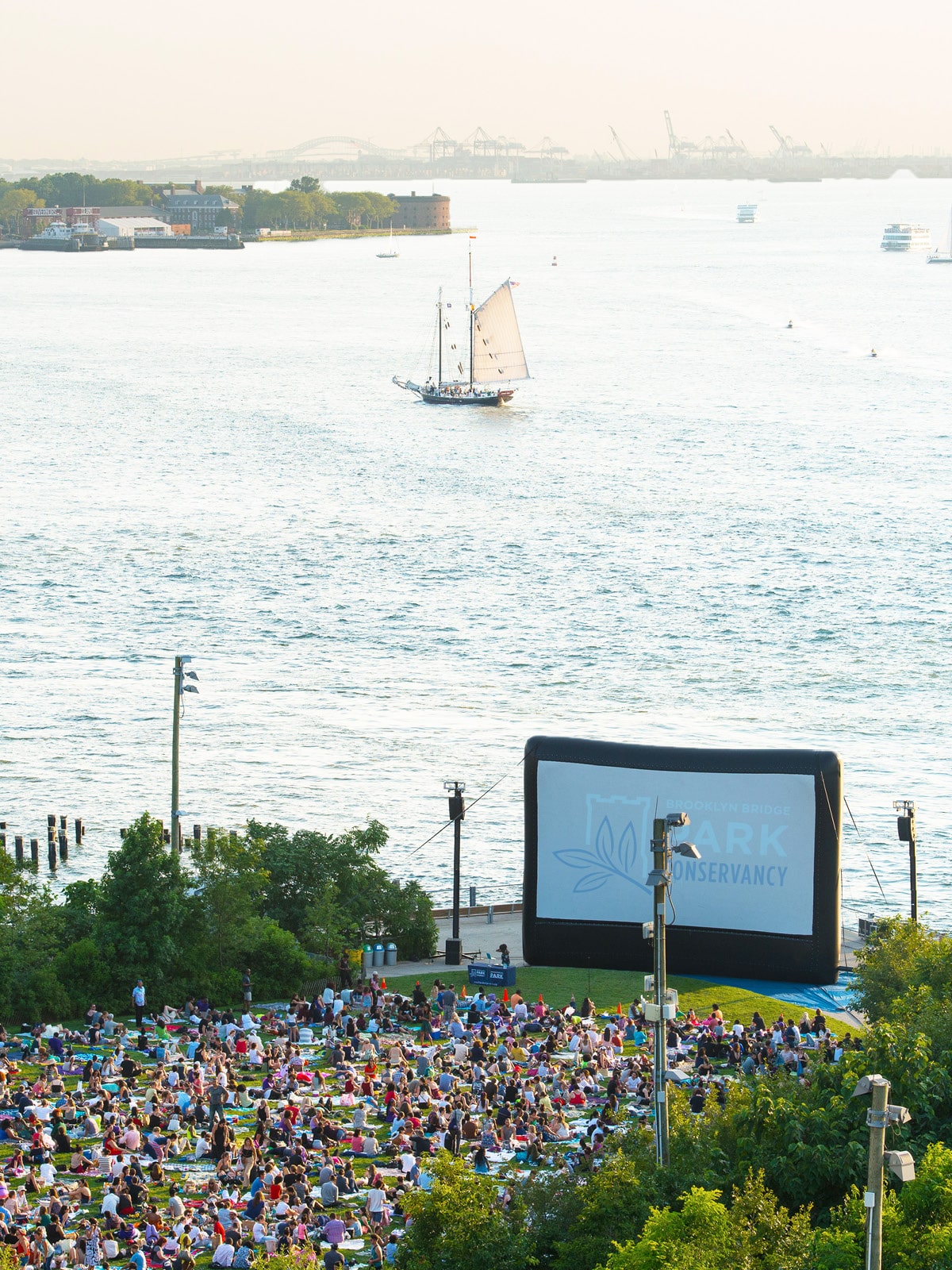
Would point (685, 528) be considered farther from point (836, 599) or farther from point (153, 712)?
point (153, 712)

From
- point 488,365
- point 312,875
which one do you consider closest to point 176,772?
point 312,875

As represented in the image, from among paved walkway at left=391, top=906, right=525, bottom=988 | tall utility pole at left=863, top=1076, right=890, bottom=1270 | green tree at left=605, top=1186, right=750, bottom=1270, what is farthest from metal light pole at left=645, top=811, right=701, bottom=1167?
paved walkway at left=391, top=906, right=525, bottom=988

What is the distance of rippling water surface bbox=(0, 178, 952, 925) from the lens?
5184 centimetres

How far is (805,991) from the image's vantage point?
3080 centimetres

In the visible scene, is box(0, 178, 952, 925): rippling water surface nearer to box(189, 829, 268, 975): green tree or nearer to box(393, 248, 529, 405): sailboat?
box(393, 248, 529, 405): sailboat

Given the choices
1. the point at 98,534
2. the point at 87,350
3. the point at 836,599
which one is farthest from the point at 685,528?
the point at 87,350

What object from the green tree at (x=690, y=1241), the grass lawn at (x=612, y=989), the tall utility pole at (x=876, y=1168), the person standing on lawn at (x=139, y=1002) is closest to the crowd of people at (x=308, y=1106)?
the person standing on lawn at (x=139, y=1002)

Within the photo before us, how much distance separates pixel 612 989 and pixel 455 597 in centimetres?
4294

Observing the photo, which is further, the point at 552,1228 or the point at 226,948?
the point at 226,948

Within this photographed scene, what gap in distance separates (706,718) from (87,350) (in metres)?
128

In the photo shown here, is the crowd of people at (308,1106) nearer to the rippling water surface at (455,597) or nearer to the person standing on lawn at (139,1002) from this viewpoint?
the person standing on lawn at (139,1002)

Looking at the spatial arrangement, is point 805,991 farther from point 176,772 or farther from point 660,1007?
point 176,772

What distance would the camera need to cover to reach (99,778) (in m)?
52.1

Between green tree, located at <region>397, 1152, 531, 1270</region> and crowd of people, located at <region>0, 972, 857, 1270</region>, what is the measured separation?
2.98 ft
